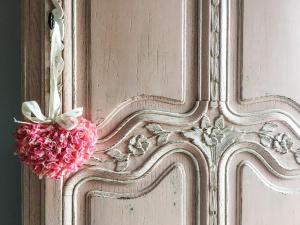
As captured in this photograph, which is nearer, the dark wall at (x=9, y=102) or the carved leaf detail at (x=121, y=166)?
the carved leaf detail at (x=121, y=166)

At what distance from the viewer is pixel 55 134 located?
107 cm

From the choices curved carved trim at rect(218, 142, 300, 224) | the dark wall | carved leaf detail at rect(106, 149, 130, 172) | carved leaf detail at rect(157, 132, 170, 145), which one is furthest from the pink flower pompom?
curved carved trim at rect(218, 142, 300, 224)

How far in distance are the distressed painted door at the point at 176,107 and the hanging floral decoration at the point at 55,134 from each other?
0.03 m

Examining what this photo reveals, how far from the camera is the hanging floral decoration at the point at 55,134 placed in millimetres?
1043

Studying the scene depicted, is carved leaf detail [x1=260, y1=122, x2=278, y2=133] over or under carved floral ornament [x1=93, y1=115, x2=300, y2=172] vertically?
over

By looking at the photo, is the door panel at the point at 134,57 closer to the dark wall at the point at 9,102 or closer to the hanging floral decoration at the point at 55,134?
the hanging floral decoration at the point at 55,134

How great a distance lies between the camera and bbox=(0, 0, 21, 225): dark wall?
1.37 meters

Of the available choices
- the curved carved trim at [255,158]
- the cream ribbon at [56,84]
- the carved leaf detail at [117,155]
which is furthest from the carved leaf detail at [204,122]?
the cream ribbon at [56,84]

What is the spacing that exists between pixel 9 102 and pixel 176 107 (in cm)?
60

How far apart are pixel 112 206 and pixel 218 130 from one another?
1.33 feet

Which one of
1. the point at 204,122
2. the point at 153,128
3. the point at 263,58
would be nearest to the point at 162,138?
the point at 153,128

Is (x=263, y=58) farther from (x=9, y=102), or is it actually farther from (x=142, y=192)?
(x=9, y=102)

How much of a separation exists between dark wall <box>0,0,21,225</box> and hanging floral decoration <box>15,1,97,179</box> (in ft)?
0.97

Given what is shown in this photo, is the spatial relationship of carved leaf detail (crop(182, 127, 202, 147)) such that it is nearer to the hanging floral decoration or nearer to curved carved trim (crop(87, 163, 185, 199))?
curved carved trim (crop(87, 163, 185, 199))
